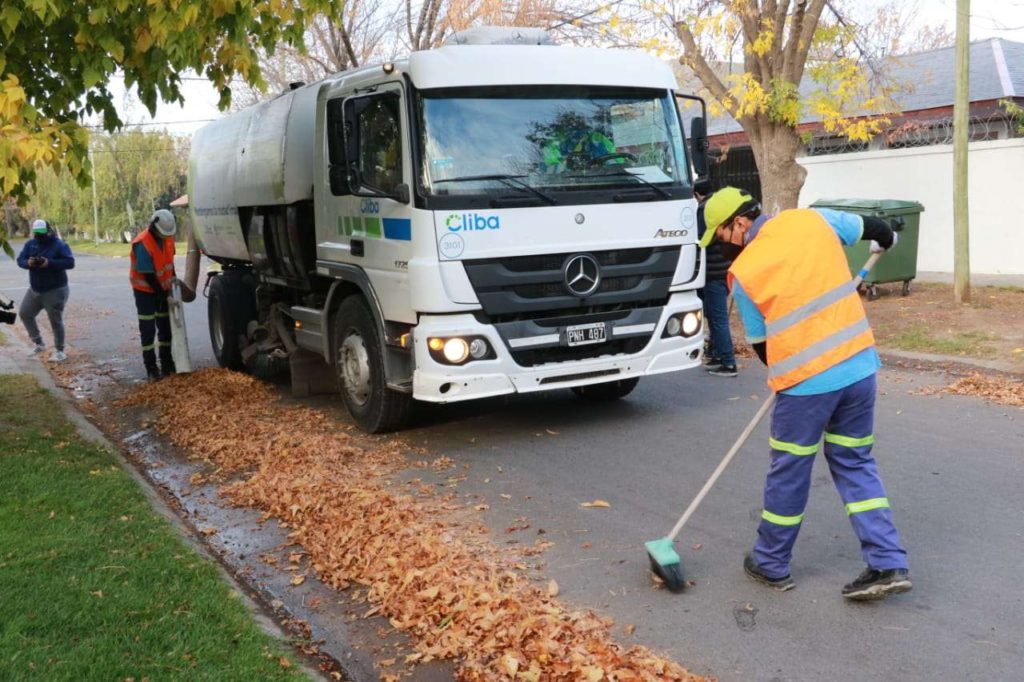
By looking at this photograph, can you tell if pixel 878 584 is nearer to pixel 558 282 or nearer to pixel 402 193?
pixel 558 282

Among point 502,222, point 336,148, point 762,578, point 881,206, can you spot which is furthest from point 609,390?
point 881,206

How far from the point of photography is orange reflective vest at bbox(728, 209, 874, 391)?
4.25 metres

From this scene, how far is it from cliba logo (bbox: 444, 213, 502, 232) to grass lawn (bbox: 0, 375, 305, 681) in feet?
8.53

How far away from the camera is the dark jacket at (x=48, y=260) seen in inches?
503

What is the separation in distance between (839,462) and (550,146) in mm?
3522

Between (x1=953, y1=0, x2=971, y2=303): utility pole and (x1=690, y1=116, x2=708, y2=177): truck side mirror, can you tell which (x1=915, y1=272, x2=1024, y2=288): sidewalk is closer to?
(x1=953, y1=0, x2=971, y2=303): utility pole

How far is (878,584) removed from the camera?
167 inches

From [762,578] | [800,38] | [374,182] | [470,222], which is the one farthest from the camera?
[800,38]

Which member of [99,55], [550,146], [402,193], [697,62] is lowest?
[402,193]

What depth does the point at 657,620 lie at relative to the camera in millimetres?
4324

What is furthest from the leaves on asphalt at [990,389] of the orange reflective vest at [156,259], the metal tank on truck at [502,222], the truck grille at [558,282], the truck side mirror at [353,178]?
the orange reflective vest at [156,259]

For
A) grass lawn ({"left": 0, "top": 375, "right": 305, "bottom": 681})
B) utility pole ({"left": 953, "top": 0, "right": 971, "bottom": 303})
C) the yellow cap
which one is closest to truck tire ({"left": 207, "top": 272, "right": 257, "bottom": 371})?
grass lawn ({"left": 0, "top": 375, "right": 305, "bottom": 681})

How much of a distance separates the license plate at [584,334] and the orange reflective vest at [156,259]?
552 cm

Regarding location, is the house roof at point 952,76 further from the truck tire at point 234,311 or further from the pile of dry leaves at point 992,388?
the truck tire at point 234,311
